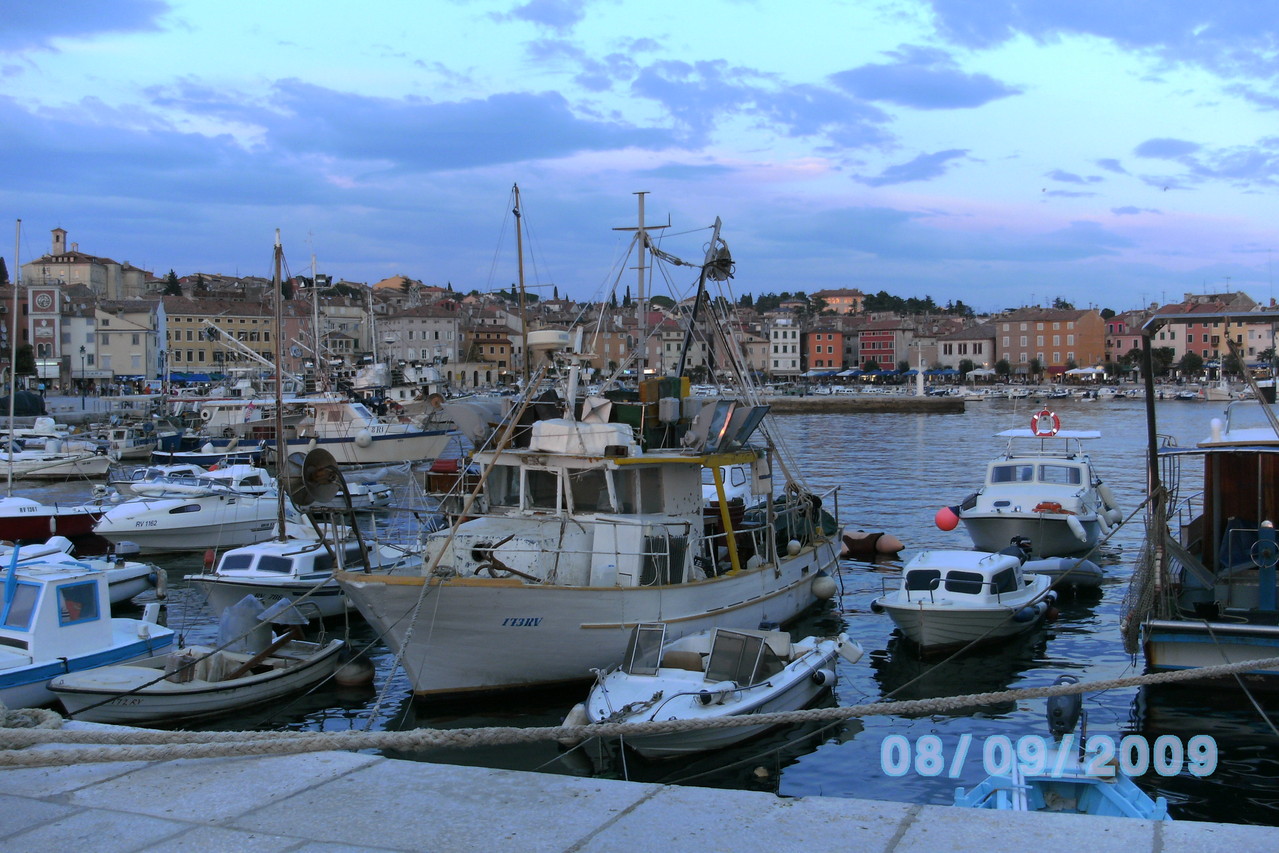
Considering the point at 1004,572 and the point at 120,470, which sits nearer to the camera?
the point at 1004,572

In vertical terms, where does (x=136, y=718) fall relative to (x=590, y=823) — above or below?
below

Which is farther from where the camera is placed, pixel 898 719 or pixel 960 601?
pixel 960 601

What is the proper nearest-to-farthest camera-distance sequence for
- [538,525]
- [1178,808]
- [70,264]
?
1. [1178,808]
2. [538,525]
3. [70,264]

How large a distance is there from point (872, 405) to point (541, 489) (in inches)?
3920

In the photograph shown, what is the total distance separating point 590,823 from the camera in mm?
4613

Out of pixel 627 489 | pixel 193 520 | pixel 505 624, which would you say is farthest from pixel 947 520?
pixel 193 520

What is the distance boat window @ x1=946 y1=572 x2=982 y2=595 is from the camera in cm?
1780

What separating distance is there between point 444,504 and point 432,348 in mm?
120294

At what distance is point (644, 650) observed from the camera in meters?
13.4

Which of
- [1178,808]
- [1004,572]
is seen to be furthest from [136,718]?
[1004,572]

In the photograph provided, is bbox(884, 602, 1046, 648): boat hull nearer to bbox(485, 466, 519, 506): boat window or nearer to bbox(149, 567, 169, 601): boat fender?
bbox(485, 466, 519, 506): boat window

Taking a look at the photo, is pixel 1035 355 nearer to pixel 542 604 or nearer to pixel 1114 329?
pixel 1114 329
